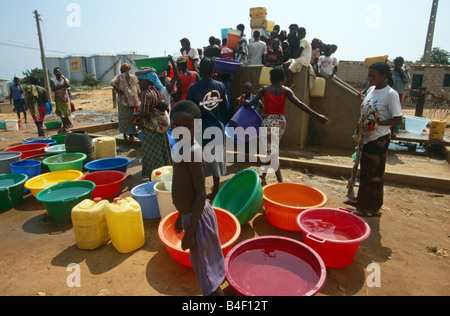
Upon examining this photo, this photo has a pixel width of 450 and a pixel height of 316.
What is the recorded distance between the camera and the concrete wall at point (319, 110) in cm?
631

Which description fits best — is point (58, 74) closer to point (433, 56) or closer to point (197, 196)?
→ point (197, 196)

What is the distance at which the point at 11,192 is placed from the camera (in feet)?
11.9

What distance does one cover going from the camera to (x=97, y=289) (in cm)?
223

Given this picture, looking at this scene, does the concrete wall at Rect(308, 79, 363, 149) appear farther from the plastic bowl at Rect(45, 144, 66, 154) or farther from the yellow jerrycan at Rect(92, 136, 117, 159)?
the plastic bowl at Rect(45, 144, 66, 154)

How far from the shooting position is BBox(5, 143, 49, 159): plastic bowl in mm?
5189

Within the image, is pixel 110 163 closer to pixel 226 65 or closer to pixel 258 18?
pixel 226 65

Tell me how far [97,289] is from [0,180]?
120 inches

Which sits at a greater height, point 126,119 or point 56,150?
point 126,119

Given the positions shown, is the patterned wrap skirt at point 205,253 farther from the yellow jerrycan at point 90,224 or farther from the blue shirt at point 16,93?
the blue shirt at point 16,93

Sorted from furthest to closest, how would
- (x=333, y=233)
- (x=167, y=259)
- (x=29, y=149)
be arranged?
(x=29, y=149), (x=333, y=233), (x=167, y=259)

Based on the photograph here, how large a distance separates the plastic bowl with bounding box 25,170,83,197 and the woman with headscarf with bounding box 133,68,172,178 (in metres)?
1.09

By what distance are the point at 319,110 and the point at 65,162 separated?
592 cm

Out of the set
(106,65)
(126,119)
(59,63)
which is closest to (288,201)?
(126,119)
